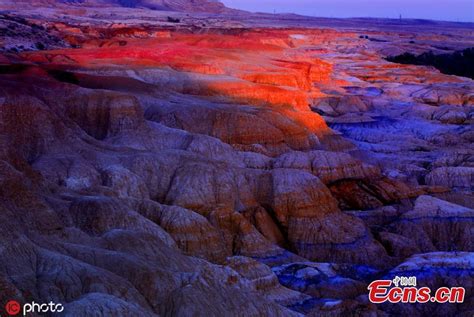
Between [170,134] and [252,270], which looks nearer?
[252,270]

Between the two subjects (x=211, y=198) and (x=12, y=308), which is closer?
(x=12, y=308)

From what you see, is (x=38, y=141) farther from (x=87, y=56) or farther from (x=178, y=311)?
(x=87, y=56)

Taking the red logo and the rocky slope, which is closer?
the red logo

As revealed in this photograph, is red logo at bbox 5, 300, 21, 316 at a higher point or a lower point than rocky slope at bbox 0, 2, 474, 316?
higher

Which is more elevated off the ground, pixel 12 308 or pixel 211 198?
pixel 12 308

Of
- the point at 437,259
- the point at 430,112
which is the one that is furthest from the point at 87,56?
the point at 437,259
